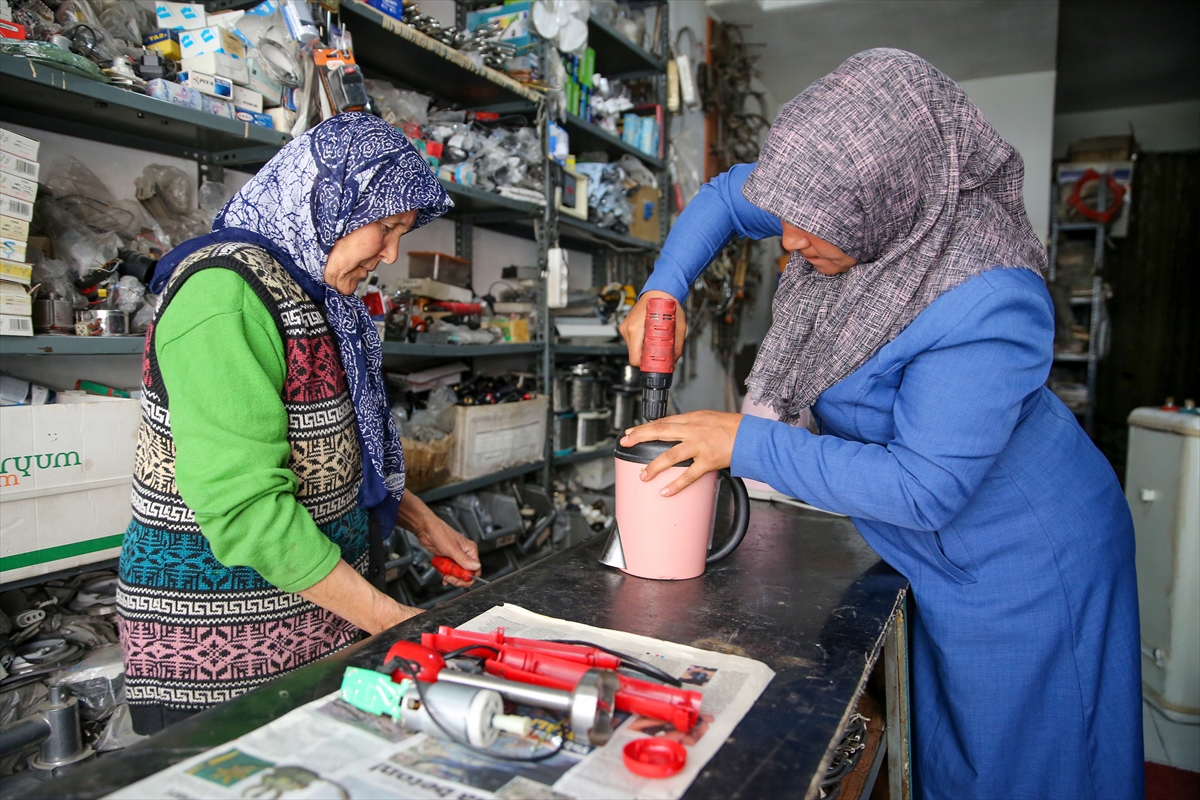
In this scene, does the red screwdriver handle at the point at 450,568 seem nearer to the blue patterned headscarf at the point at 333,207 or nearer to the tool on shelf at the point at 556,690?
the blue patterned headscarf at the point at 333,207

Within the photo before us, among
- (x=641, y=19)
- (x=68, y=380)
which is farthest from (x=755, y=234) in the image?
(x=641, y=19)

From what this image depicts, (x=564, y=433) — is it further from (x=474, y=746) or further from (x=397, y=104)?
(x=474, y=746)

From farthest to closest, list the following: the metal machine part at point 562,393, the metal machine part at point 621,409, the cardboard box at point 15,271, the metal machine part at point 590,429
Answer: the metal machine part at point 621,409 → the metal machine part at point 590,429 → the metal machine part at point 562,393 → the cardboard box at point 15,271

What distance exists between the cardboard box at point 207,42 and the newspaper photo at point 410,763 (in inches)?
56.5

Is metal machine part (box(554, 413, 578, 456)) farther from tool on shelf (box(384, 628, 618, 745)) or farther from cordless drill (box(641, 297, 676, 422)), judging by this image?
tool on shelf (box(384, 628, 618, 745))

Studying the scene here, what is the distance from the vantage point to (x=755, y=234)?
145 centimetres

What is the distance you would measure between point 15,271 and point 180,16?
2.29 ft

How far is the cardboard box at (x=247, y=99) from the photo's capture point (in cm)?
165

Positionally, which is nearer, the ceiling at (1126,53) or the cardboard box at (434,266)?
the cardboard box at (434,266)

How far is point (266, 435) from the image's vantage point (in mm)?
947

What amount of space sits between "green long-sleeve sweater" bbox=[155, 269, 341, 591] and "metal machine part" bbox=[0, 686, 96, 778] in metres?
0.78

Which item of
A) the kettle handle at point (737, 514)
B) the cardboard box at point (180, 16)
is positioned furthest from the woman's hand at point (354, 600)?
the cardboard box at point (180, 16)

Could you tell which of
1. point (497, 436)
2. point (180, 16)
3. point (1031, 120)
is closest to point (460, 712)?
point (180, 16)

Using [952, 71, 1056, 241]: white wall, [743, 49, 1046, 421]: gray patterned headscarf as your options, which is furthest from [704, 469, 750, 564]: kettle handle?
[952, 71, 1056, 241]: white wall
